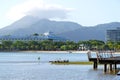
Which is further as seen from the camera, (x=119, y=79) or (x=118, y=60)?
(x=118, y=60)

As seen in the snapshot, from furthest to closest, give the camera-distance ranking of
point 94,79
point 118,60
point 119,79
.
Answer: point 118,60 < point 94,79 < point 119,79

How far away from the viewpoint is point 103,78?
2167 inches

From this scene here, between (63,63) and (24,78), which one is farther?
(63,63)

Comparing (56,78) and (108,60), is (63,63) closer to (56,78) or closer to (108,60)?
(108,60)

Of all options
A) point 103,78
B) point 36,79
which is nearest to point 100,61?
point 103,78

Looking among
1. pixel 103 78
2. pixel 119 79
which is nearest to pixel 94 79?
pixel 103 78

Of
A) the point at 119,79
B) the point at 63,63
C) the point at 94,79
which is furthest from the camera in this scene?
the point at 63,63

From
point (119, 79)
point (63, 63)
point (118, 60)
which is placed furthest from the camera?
point (63, 63)

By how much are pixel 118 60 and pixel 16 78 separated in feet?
54.0

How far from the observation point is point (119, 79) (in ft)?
105

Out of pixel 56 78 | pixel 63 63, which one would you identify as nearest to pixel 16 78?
pixel 56 78

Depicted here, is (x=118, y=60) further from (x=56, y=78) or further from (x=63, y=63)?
(x=63, y=63)

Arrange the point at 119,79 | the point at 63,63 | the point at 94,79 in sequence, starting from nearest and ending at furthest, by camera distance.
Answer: the point at 119,79 → the point at 94,79 → the point at 63,63

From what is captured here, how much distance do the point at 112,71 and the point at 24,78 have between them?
52.6ft
